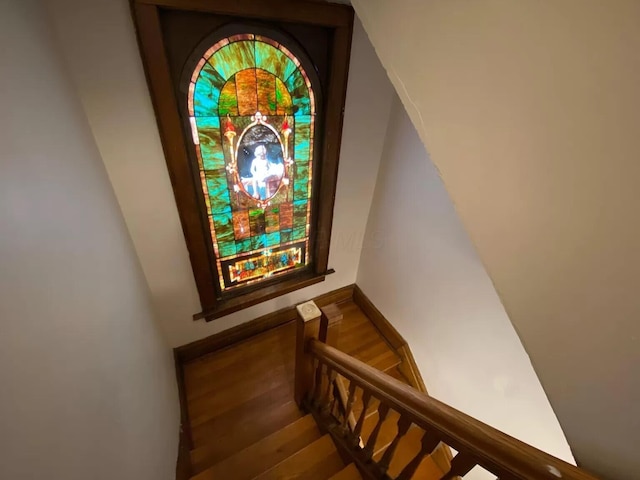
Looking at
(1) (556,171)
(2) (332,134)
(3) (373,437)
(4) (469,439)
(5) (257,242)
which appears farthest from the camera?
(5) (257,242)

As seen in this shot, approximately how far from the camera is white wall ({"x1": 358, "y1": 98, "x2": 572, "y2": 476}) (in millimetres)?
1174

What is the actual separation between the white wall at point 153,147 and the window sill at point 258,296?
0.09 metres

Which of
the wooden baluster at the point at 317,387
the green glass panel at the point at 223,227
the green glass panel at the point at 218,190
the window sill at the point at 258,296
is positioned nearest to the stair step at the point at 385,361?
the wooden baluster at the point at 317,387

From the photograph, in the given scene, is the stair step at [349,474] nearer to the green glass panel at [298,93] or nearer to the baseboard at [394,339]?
the baseboard at [394,339]

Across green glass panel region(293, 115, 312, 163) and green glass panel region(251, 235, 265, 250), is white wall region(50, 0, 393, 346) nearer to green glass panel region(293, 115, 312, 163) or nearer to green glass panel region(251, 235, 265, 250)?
green glass panel region(293, 115, 312, 163)

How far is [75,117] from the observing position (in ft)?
2.78

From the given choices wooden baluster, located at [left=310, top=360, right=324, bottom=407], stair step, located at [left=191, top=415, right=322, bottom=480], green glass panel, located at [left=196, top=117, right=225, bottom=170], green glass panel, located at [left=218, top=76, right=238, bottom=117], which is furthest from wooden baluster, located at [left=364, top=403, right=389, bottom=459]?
green glass panel, located at [left=218, top=76, right=238, bottom=117]

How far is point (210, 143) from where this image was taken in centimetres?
128

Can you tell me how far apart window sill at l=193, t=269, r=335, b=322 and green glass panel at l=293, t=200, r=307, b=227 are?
494 millimetres

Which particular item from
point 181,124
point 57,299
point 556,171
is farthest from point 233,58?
point 556,171

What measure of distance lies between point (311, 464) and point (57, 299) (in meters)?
1.33

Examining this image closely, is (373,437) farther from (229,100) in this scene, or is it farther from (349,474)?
(229,100)

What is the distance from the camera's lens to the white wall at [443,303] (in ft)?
3.85

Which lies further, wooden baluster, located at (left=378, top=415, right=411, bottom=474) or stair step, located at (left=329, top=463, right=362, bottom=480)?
stair step, located at (left=329, top=463, right=362, bottom=480)
